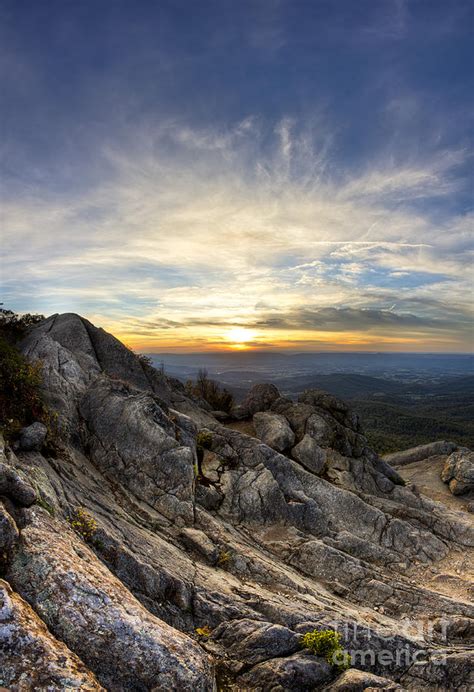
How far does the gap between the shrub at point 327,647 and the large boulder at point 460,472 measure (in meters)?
33.9

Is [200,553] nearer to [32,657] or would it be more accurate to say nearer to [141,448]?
[141,448]

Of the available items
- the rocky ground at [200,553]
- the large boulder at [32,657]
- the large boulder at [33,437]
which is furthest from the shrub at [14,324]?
the large boulder at [32,657]

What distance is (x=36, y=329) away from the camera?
3581 centimetres

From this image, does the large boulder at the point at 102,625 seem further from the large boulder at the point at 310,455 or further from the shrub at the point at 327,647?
the large boulder at the point at 310,455

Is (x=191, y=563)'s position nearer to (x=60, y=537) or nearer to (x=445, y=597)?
(x=60, y=537)

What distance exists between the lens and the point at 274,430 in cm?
3569

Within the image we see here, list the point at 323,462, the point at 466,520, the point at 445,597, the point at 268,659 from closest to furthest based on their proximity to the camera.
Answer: the point at 268,659, the point at 445,597, the point at 466,520, the point at 323,462

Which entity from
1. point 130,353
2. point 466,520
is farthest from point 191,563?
point 466,520

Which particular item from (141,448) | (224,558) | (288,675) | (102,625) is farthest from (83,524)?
(141,448)

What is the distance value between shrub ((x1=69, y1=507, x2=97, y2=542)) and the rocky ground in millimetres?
50

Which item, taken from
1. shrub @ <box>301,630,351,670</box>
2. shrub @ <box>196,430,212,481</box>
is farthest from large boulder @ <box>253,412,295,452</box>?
shrub @ <box>301,630,351,670</box>

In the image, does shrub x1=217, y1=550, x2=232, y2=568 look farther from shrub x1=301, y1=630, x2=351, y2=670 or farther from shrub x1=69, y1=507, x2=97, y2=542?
shrub x1=69, y1=507, x2=97, y2=542

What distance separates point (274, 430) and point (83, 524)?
2439cm

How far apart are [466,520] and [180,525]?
2603 centimetres
